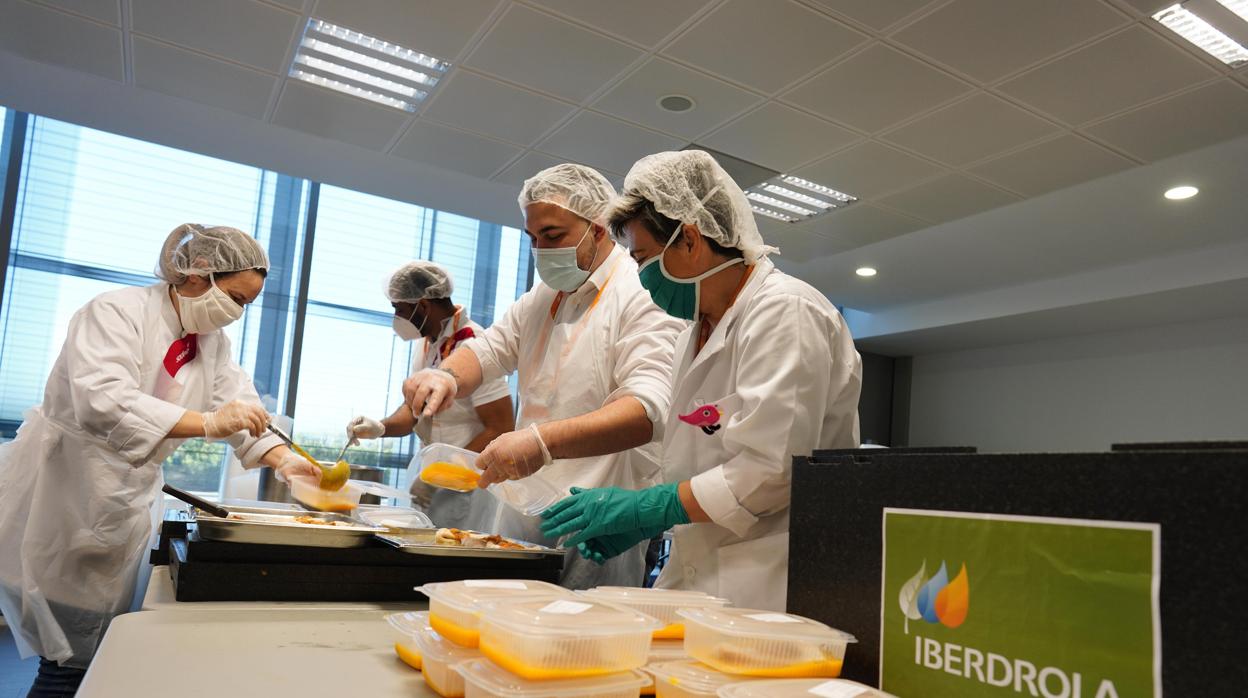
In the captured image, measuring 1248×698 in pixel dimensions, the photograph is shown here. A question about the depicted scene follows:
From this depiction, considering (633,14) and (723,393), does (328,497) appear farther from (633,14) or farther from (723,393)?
(633,14)

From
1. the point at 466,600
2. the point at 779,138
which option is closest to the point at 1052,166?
the point at 779,138

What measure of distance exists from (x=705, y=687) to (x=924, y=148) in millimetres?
3980

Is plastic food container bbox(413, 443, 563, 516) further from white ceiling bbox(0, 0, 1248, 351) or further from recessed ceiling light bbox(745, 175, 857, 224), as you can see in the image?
recessed ceiling light bbox(745, 175, 857, 224)

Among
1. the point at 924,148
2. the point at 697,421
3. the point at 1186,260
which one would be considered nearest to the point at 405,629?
the point at 697,421

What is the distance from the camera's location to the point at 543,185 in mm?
1926

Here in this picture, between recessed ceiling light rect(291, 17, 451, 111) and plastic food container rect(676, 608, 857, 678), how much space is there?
347 cm

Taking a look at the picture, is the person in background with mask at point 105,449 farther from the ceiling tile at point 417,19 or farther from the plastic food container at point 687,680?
the ceiling tile at point 417,19

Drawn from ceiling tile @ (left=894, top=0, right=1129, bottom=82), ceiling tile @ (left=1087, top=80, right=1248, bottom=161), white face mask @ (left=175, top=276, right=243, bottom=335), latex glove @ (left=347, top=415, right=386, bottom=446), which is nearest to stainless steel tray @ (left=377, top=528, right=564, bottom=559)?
latex glove @ (left=347, top=415, right=386, bottom=446)

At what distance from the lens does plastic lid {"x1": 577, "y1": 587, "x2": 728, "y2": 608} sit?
Result: 0.91 m

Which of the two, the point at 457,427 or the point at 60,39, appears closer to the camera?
the point at 457,427

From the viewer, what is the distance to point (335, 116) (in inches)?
170

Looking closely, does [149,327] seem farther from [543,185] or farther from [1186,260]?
[1186,260]

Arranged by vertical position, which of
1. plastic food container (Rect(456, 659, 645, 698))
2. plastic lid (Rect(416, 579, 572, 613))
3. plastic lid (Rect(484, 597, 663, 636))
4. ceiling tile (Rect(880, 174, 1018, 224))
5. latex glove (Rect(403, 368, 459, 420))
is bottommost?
plastic food container (Rect(456, 659, 645, 698))

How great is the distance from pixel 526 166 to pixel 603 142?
0.65 metres
